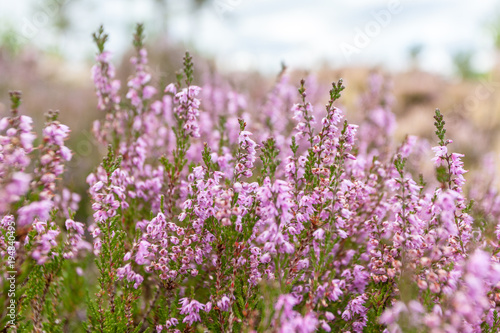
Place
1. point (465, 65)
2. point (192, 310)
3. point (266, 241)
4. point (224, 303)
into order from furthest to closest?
point (465, 65) → point (266, 241) → point (192, 310) → point (224, 303)

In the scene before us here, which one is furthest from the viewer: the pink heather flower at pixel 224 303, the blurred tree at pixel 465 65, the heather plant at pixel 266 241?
the blurred tree at pixel 465 65

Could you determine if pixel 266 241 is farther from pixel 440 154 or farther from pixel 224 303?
pixel 440 154

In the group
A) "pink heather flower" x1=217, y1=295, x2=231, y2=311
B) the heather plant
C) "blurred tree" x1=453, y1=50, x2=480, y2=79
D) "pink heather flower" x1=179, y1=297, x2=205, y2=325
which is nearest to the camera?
the heather plant

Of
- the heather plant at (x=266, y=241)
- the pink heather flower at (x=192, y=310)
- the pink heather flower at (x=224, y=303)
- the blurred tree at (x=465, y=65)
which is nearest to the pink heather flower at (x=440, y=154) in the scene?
the heather plant at (x=266, y=241)

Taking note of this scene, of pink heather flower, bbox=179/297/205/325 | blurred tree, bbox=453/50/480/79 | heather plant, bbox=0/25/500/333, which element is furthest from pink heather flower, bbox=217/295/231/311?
blurred tree, bbox=453/50/480/79

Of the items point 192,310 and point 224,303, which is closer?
point 224,303

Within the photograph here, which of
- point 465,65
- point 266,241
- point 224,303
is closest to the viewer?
point 224,303

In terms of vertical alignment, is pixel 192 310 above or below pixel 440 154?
below

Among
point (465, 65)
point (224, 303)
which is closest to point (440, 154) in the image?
point (224, 303)

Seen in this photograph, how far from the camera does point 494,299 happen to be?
2561mm

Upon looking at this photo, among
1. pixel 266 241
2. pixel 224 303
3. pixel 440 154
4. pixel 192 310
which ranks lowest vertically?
pixel 192 310

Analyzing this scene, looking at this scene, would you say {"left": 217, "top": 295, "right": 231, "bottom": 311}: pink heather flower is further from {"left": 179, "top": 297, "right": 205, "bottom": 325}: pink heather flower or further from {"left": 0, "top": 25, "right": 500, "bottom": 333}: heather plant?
{"left": 179, "top": 297, "right": 205, "bottom": 325}: pink heather flower

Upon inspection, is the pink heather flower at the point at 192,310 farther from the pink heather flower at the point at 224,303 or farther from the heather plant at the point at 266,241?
the pink heather flower at the point at 224,303

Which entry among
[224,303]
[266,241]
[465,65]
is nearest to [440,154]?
[266,241]
